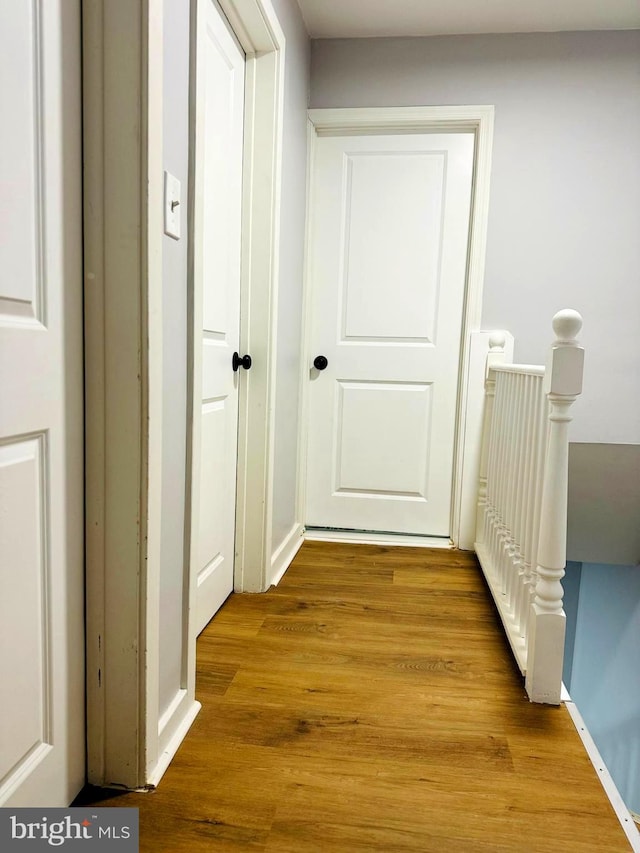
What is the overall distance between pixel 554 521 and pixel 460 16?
2191 mm

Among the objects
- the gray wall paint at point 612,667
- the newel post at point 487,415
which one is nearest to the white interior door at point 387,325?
the newel post at point 487,415

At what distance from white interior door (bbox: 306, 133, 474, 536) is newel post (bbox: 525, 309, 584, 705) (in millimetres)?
1288

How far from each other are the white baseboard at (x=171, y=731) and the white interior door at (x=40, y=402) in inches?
6.7

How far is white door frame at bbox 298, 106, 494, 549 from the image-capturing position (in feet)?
8.61

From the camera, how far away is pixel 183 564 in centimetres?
133

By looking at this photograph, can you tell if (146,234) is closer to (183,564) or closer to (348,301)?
(183,564)

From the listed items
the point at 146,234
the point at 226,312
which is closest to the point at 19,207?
the point at 146,234

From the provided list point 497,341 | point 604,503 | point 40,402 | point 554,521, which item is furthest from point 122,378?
point 604,503

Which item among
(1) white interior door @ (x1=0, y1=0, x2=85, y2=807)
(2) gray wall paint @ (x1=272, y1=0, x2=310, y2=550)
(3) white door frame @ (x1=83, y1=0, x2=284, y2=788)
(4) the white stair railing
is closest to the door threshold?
(2) gray wall paint @ (x1=272, y1=0, x2=310, y2=550)

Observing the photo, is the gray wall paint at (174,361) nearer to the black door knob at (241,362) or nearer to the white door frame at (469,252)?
the black door knob at (241,362)

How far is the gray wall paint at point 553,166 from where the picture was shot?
257cm

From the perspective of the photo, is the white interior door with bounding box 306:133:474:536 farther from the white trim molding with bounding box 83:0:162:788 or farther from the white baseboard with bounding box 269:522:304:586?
the white trim molding with bounding box 83:0:162:788

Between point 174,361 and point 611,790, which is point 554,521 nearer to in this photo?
point 611,790

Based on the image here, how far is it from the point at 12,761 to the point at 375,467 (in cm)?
212
